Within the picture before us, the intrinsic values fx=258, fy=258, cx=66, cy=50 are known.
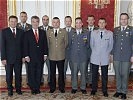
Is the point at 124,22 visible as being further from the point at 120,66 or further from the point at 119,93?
the point at 119,93

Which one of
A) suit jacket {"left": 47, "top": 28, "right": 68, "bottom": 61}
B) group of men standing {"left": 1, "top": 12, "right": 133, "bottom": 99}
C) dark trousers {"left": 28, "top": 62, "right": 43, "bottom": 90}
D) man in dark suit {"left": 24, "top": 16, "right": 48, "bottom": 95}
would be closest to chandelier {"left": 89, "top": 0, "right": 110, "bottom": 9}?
group of men standing {"left": 1, "top": 12, "right": 133, "bottom": 99}

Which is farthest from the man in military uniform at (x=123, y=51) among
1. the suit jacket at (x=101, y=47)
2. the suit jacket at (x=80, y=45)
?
the suit jacket at (x=80, y=45)

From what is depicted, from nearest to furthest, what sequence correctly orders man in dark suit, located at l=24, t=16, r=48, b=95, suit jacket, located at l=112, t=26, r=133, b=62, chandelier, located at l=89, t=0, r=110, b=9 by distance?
suit jacket, located at l=112, t=26, r=133, b=62 → man in dark suit, located at l=24, t=16, r=48, b=95 → chandelier, located at l=89, t=0, r=110, b=9

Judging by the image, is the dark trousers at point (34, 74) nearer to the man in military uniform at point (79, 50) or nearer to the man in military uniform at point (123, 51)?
the man in military uniform at point (79, 50)

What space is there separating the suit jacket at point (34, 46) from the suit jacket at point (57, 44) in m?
0.10

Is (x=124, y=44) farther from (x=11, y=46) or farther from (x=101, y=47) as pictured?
(x=11, y=46)

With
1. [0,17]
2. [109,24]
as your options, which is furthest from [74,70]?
[0,17]

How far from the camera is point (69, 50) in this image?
495 cm

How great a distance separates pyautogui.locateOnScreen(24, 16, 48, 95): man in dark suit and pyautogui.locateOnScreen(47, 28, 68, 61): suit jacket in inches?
4.1

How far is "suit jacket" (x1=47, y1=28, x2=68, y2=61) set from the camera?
480 cm

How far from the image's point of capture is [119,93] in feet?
15.4

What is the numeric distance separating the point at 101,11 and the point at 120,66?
89.1 inches

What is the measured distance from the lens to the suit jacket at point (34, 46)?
4.74m

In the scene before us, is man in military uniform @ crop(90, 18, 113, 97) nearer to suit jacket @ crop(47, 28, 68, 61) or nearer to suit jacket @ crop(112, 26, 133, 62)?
suit jacket @ crop(112, 26, 133, 62)
